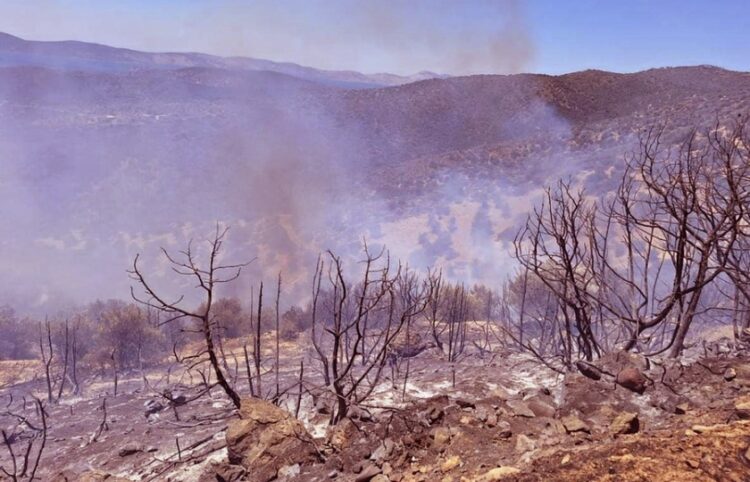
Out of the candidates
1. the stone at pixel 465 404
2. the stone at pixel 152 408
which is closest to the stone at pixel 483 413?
the stone at pixel 465 404

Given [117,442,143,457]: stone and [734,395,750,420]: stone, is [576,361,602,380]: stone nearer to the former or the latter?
[734,395,750,420]: stone

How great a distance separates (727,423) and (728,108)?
2991cm

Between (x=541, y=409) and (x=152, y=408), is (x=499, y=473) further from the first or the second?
(x=152, y=408)

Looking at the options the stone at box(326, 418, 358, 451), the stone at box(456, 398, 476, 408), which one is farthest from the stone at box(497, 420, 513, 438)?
the stone at box(326, 418, 358, 451)

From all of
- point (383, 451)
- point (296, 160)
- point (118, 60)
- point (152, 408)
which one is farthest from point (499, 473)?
point (118, 60)

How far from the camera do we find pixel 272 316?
21344mm

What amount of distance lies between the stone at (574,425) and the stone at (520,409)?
1.28ft

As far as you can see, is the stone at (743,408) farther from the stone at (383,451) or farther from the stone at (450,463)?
the stone at (383,451)

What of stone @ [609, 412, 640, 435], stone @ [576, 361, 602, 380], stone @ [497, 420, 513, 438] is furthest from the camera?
stone @ [576, 361, 602, 380]

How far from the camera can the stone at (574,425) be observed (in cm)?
345

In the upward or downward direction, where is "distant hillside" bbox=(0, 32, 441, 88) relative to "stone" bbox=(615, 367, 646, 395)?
upward

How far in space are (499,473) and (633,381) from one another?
6.90ft

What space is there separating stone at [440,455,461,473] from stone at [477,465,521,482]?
0.40m

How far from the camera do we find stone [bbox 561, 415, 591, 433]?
3.45m
